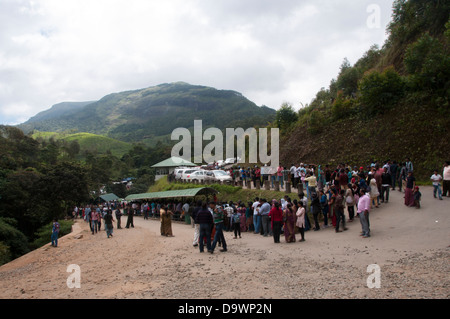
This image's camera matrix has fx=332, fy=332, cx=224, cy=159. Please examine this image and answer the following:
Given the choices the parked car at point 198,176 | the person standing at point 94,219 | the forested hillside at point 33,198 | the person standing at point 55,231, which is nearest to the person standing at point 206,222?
the person standing at point 55,231

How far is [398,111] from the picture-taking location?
75.5 feet

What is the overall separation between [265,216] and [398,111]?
48.1ft

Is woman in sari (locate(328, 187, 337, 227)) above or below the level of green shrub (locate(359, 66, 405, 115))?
below

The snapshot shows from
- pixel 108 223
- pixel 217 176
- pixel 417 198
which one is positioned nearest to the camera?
pixel 417 198

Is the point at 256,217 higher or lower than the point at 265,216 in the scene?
lower

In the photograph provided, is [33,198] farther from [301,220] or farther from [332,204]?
[332,204]

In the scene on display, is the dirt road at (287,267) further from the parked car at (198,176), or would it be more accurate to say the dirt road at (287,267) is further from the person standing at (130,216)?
the parked car at (198,176)

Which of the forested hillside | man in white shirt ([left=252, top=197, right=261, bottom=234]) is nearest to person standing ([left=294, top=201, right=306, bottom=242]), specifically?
man in white shirt ([left=252, top=197, right=261, bottom=234])

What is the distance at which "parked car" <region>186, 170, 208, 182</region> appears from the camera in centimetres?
3221

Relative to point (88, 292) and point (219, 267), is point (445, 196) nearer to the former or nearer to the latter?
point (219, 267)

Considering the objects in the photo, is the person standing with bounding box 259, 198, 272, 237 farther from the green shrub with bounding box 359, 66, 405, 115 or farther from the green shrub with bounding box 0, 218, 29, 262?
the green shrub with bounding box 0, 218, 29, 262

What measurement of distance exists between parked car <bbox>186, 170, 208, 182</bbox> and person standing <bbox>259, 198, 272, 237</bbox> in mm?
17622

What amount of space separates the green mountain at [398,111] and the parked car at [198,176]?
25.5ft

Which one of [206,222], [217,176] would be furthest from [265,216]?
[217,176]
